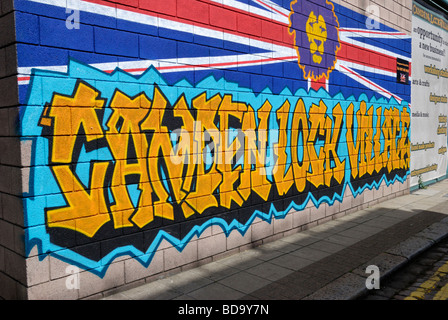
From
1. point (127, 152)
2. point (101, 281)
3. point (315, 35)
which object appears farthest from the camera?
point (315, 35)

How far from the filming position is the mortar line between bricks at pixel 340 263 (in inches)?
178

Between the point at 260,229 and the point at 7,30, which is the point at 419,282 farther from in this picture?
the point at 7,30

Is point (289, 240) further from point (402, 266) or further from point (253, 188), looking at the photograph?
point (402, 266)

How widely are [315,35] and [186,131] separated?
3.75 meters

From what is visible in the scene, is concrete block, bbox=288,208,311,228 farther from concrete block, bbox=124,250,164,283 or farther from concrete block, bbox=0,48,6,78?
concrete block, bbox=0,48,6,78

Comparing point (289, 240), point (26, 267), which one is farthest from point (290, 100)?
point (26, 267)

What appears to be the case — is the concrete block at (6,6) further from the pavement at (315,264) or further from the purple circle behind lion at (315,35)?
the purple circle behind lion at (315,35)

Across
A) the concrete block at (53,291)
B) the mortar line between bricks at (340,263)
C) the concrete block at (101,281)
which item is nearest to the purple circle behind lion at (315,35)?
the mortar line between bricks at (340,263)

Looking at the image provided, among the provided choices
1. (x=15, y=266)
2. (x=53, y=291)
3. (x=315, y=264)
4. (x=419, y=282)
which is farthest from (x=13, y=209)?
(x=419, y=282)

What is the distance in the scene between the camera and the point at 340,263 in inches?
213

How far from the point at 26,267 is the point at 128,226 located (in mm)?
1168

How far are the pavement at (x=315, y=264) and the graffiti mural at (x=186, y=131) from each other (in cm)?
48

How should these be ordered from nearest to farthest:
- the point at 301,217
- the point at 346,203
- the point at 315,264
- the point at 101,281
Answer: the point at 101,281 → the point at 315,264 → the point at 301,217 → the point at 346,203

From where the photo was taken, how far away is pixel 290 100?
6.69 m
